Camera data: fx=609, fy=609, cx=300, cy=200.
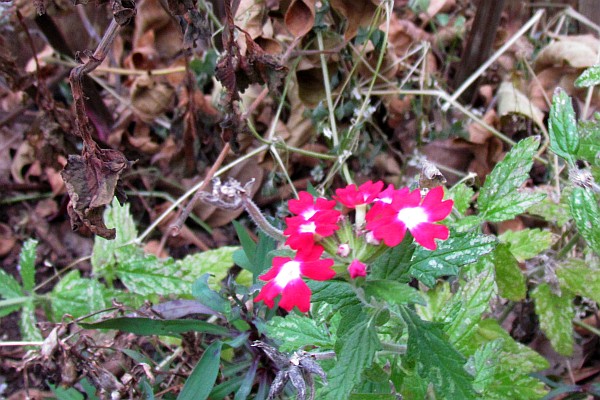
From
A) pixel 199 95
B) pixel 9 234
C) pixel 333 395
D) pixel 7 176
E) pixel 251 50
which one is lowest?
pixel 9 234

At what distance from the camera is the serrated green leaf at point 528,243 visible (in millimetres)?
1246

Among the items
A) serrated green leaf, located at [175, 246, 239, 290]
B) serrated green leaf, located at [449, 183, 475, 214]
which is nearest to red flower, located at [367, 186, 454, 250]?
serrated green leaf, located at [449, 183, 475, 214]

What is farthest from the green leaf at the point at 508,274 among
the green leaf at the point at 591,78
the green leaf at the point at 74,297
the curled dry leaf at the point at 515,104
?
the green leaf at the point at 74,297

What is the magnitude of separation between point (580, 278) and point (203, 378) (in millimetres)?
791

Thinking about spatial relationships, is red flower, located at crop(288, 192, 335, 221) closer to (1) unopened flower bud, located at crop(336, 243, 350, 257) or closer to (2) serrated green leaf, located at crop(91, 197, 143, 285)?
(1) unopened flower bud, located at crop(336, 243, 350, 257)

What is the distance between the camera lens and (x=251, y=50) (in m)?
1.33

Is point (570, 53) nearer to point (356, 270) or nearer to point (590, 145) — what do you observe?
point (590, 145)

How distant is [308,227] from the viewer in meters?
0.79

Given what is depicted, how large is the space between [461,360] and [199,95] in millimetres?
1232

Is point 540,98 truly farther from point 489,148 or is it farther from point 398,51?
point 398,51

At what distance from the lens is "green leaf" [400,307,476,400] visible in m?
0.84

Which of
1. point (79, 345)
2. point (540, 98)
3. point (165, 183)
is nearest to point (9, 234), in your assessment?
point (165, 183)

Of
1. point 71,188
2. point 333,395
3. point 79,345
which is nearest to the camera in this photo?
point 333,395

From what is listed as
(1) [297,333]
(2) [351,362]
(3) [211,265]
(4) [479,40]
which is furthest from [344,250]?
(4) [479,40]
